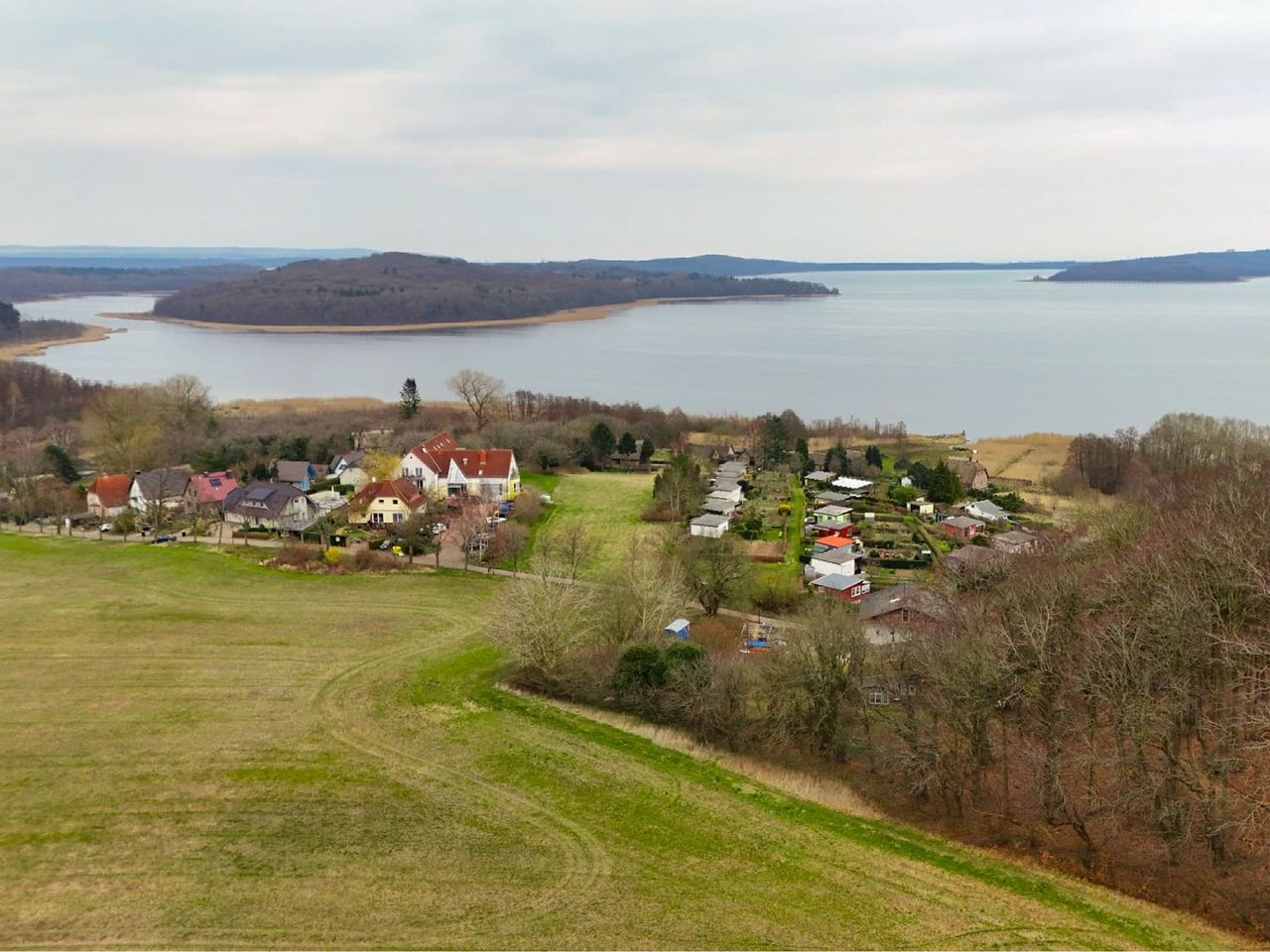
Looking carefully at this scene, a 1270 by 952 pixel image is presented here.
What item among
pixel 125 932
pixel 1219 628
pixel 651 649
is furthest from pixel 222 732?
pixel 1219 628

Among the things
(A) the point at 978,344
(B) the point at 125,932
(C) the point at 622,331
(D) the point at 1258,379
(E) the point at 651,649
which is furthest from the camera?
(C) the point at 622,331

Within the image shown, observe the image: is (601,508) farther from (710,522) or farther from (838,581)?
(838,581)

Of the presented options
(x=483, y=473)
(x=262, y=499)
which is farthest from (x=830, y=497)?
(x=262, y=499)

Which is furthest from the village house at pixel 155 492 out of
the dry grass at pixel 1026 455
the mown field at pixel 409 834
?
the dry grass at pixel 1026 455

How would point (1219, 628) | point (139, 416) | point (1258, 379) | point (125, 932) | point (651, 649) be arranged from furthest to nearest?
point (1258, 379), point (139, 416), point (651, 649), point (1219, 628), point (125, 932)

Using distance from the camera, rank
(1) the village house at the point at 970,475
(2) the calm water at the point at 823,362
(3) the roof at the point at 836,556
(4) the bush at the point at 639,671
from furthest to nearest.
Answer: (2) the calm water at the point at 823,362, (1) the village house at the point at 970,475, (3) the roof at the point at 836,556, (4) the bush at the point at 639,671

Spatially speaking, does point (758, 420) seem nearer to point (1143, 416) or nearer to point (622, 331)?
point (1143, 416)

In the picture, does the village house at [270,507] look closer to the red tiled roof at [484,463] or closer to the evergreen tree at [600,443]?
the red tiled roof at [484,463]
